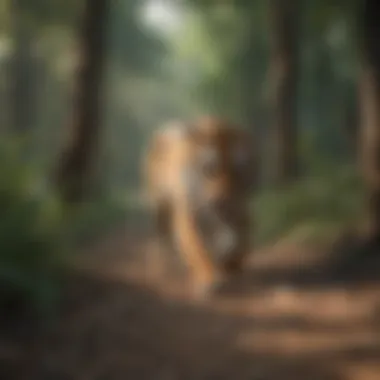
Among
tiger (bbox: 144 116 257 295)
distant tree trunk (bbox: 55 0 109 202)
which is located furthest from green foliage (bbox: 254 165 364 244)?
distant tree trunk (bbox: 55 0 109 202)

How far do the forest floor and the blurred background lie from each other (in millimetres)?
10

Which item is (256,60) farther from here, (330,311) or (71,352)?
(71,352)

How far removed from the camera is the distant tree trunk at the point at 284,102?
178 inches

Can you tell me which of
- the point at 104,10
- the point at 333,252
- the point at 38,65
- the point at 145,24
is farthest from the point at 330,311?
the point at 38,65

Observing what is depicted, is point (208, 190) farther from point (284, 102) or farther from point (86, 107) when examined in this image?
point (284, 102)

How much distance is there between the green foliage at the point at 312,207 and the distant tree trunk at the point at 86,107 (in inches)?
34.3

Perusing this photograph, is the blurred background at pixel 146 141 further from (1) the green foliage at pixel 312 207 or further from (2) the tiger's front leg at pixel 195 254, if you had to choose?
(2) the tiger's front leg at pixel 195 254

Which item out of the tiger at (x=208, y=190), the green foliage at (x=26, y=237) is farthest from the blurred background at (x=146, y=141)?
the tiger at (x=208, y=190)

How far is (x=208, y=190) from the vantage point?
131 inches

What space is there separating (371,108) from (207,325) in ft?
4.78

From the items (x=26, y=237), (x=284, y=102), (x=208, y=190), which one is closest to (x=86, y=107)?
(x=208, y=190)

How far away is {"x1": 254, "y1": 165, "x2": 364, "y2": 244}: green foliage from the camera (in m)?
3.76

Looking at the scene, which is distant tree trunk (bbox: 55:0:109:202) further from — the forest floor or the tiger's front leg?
the tiger's front leg

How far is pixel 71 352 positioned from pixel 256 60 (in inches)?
110
